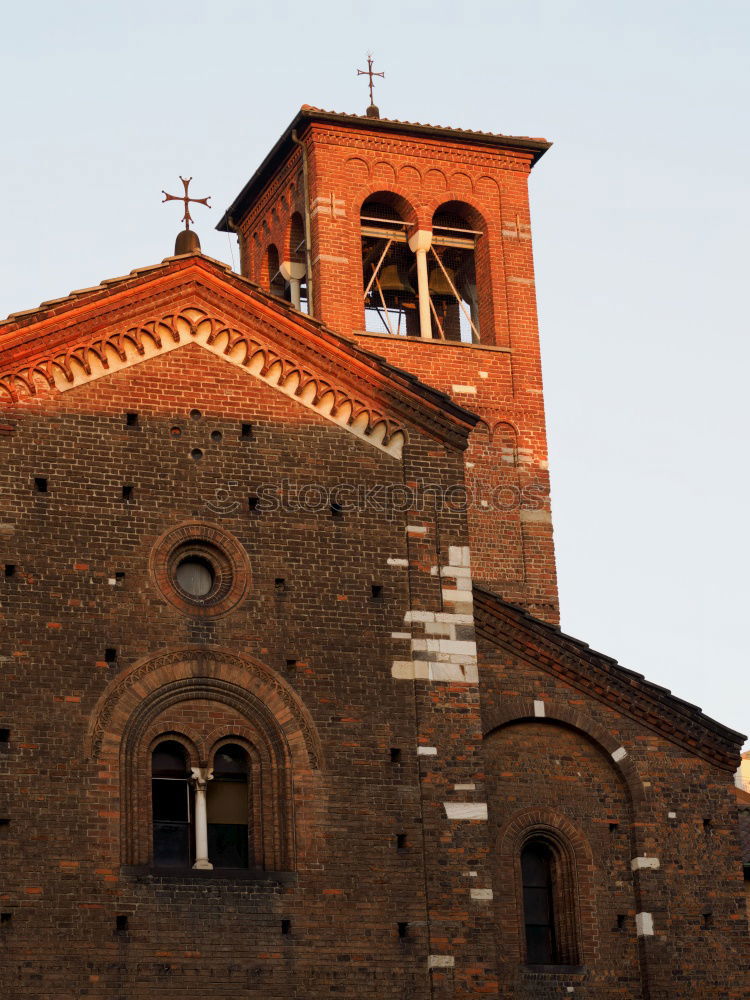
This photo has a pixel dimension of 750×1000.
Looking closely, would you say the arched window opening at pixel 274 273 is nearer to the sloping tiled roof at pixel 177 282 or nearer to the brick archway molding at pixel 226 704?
the sloping tiled roof at pixel 177 282

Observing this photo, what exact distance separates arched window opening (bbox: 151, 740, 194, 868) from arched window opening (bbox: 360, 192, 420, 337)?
47.3ft

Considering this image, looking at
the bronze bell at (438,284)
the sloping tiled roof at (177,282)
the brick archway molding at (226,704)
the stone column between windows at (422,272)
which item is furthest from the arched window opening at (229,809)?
the bronze bell at (438,284)

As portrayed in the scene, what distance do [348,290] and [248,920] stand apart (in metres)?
15.1

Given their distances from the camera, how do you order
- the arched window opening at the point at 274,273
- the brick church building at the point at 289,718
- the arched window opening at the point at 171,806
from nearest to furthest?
the brick church building at the point at 289,718 < the arched window opening at the point at 171,806 < the arched window opening at the point at 274,273

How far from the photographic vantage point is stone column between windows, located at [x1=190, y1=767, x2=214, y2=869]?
72.8ft

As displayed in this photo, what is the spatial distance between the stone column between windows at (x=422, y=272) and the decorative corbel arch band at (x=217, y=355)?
991 cm

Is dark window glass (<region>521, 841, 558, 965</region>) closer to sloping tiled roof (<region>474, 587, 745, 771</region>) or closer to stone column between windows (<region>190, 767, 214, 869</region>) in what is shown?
sloping tiled roof (<region>474, 587, 745, 771</region>)

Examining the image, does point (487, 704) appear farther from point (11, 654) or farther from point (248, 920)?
point (11, 654)

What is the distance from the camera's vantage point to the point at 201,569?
77.5 feet

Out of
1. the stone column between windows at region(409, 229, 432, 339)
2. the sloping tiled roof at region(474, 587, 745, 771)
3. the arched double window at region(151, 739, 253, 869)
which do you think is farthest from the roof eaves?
the stone column between windows at region(409, 229, 432, 339)

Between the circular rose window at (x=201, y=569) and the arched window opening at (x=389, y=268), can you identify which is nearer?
the circular rose window at (x=201, y=569)

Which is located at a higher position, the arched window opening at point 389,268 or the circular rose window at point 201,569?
the arched window opening at point 389,268

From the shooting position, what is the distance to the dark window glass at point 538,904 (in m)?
24.7

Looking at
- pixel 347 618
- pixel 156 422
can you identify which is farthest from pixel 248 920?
pixel 156 422
